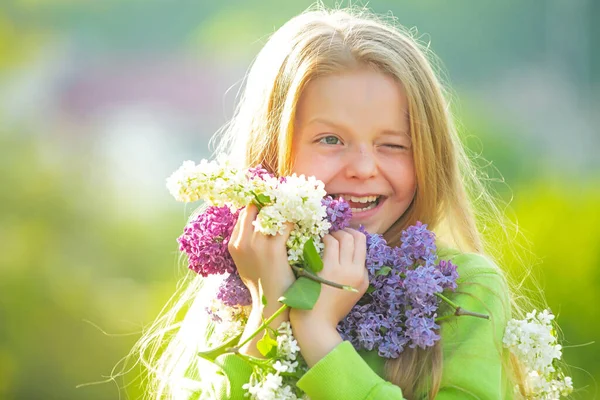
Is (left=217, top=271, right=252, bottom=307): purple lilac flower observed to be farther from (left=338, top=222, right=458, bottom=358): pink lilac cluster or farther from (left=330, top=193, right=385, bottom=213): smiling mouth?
(left=330, top=193, right=385, bottom=213): smiling mouth

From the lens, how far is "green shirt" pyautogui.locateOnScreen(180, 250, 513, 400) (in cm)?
226

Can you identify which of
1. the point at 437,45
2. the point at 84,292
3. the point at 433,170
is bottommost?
the point at 84,292

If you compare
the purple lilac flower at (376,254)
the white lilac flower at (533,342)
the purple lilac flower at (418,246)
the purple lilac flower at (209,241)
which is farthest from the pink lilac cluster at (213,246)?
the white lilac flower at (533,342)

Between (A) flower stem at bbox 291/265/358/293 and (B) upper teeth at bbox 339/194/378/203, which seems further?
(B) upper teeth at bbox 339/194/378/203

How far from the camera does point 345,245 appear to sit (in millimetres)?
2439

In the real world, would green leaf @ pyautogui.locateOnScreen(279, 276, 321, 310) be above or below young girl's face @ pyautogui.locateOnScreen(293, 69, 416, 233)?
below

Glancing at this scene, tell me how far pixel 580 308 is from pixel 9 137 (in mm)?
4985

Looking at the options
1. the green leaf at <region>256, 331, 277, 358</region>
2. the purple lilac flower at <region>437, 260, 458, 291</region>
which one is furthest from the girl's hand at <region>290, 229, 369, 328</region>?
the purple lilac flower at <region>437, 260, 458, 291</region>

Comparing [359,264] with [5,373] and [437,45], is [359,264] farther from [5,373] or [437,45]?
[5,373]

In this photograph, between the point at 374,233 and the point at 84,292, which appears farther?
the point at 84,292

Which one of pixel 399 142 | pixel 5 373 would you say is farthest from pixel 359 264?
pixel 5 373

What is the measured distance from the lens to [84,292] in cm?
696

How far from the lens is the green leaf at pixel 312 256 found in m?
2.35

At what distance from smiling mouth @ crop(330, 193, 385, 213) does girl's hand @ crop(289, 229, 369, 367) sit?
27cm
